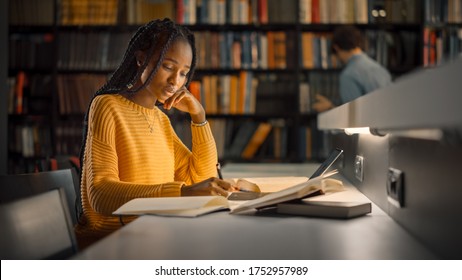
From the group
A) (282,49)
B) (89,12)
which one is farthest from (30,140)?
(282,49)

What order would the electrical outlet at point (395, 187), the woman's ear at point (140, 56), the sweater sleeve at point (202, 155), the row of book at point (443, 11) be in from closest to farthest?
the electrical outlet at point (395, 187), the woman's ear at point (140, 56), the sweater sleeve at point (202, 155), the row of book at point (443, 11)

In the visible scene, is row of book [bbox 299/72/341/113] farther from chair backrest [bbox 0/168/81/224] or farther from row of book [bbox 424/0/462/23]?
chair backrest [bbox 0/168/81/224]

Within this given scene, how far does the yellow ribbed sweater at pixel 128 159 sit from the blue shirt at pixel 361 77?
1.77 m

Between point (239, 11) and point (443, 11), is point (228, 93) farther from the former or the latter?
point (443, 11)

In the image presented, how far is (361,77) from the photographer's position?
10.9 ft

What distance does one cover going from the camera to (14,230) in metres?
0.72

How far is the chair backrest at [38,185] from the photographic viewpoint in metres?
1.33

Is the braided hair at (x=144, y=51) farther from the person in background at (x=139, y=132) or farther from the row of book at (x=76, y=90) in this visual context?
the row of book at (x=76, y=90)

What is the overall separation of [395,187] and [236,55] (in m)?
2.92

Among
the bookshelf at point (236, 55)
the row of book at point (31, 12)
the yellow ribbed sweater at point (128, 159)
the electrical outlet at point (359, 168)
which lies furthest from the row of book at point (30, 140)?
the electrical outlet at point (359, 168)

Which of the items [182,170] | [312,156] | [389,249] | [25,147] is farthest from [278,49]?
[389,249]

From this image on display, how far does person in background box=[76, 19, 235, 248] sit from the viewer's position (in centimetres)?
135
